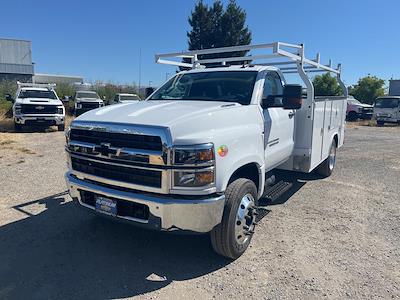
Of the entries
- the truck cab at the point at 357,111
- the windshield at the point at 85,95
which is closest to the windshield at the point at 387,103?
the truck cab at the point at 357,111

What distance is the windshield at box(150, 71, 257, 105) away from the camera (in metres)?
4.45

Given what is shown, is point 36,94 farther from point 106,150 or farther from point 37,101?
point 106,150

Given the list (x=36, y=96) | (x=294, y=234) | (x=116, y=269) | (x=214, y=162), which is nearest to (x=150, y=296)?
(x=116, y=269)

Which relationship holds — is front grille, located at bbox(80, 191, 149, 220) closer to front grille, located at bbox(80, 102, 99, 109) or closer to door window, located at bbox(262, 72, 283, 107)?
door window, located at bbox(262, 72, 283, 107)

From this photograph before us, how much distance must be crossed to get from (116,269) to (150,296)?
0.60 m

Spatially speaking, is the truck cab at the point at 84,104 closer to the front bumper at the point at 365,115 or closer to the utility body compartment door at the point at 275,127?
the utility body compartment door at the point at 275,127

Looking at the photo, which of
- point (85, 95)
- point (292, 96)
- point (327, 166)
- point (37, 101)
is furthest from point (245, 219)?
point (85, 95)

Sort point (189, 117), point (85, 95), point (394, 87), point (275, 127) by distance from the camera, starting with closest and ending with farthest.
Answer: point (189, 117), point (275, 127), point (85, 95), point (394, 87)

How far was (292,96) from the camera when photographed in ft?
13.6

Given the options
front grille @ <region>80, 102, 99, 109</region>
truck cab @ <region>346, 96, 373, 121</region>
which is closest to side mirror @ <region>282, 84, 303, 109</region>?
front grille @ <region>80, 102, 99, 109</region>

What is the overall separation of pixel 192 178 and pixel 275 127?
6.42 feet

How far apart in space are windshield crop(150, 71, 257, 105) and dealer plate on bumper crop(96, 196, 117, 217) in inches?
72.0

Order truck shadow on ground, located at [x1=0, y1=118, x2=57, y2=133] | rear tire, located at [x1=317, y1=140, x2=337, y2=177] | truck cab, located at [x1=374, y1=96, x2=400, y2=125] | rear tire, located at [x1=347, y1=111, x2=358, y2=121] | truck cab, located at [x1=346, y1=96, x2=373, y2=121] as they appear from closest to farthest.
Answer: rear tire, located at [x1=317, y1=140, x2=337, y2=177] → truck shadow on ground, located at [x1=0, y1=118, x2=57, y2=133] → truck cab, located at [x1=374, y1=96, x2=400, y2=125] → truck cab, located at [x1=346, y1=96, x2=373, y2=121] → rear tire, located at [x1=347, y1=111, x2=358, y2=121]

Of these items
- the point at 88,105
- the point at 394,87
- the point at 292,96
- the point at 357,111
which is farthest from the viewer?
the point at 394,87
